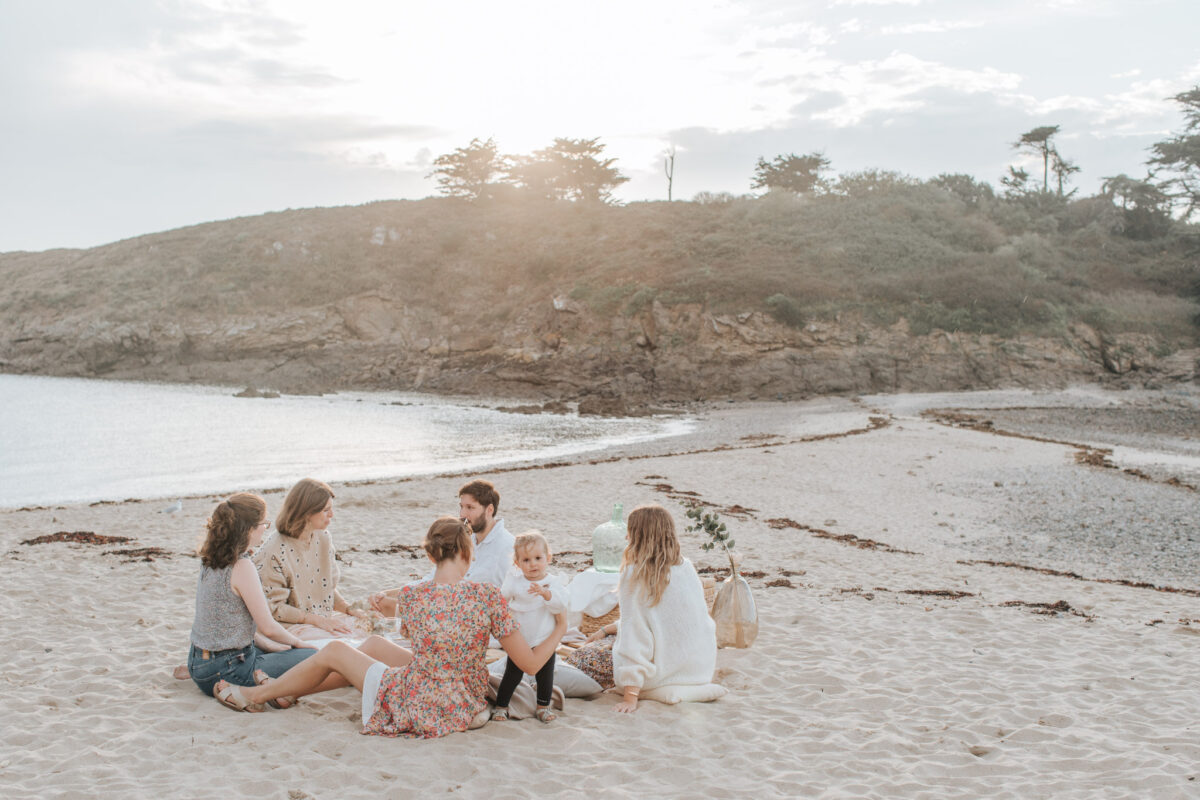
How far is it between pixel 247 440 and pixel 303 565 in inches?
838

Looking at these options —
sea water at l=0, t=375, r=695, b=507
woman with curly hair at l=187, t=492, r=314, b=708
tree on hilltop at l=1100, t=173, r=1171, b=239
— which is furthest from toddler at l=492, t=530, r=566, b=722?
tree on hilltop at l=1100, t=173, r=1171, b=239

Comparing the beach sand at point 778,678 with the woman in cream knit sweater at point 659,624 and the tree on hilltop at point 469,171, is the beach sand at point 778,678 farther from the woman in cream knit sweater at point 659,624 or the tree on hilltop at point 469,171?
the tree on hilltop at point 469,171

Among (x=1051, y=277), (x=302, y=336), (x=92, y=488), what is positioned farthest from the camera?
(x=302, y=336)

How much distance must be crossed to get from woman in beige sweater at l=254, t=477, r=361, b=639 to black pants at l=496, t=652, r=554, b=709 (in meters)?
1.26

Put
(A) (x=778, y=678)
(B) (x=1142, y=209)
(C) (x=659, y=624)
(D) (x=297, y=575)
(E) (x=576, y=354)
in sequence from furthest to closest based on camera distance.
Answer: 1. (B) (x=1142, y=209)
2. (E) (x=576, y=354)
3. (A) (x=778, y=678)
4. (D) (x=297, y=575)
5. (C) (x=659, y=624)

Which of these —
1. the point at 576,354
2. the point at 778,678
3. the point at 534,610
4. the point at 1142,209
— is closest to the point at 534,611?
the point at 534,610

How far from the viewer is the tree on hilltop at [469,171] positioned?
218 ft

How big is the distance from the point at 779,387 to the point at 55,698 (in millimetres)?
34654

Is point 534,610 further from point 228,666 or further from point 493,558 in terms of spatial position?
point 228,666

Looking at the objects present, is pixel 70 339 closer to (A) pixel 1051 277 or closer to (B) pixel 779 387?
(B) pixel 779 387

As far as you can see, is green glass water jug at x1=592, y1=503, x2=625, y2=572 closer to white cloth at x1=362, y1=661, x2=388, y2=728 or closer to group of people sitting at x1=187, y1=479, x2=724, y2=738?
group of people sitting at x1=187, y1=479, x2=724, y2=738

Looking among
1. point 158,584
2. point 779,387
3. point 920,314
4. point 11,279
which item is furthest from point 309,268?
point 158,584

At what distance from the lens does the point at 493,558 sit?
18.6 feet

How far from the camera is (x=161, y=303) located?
5400cm
